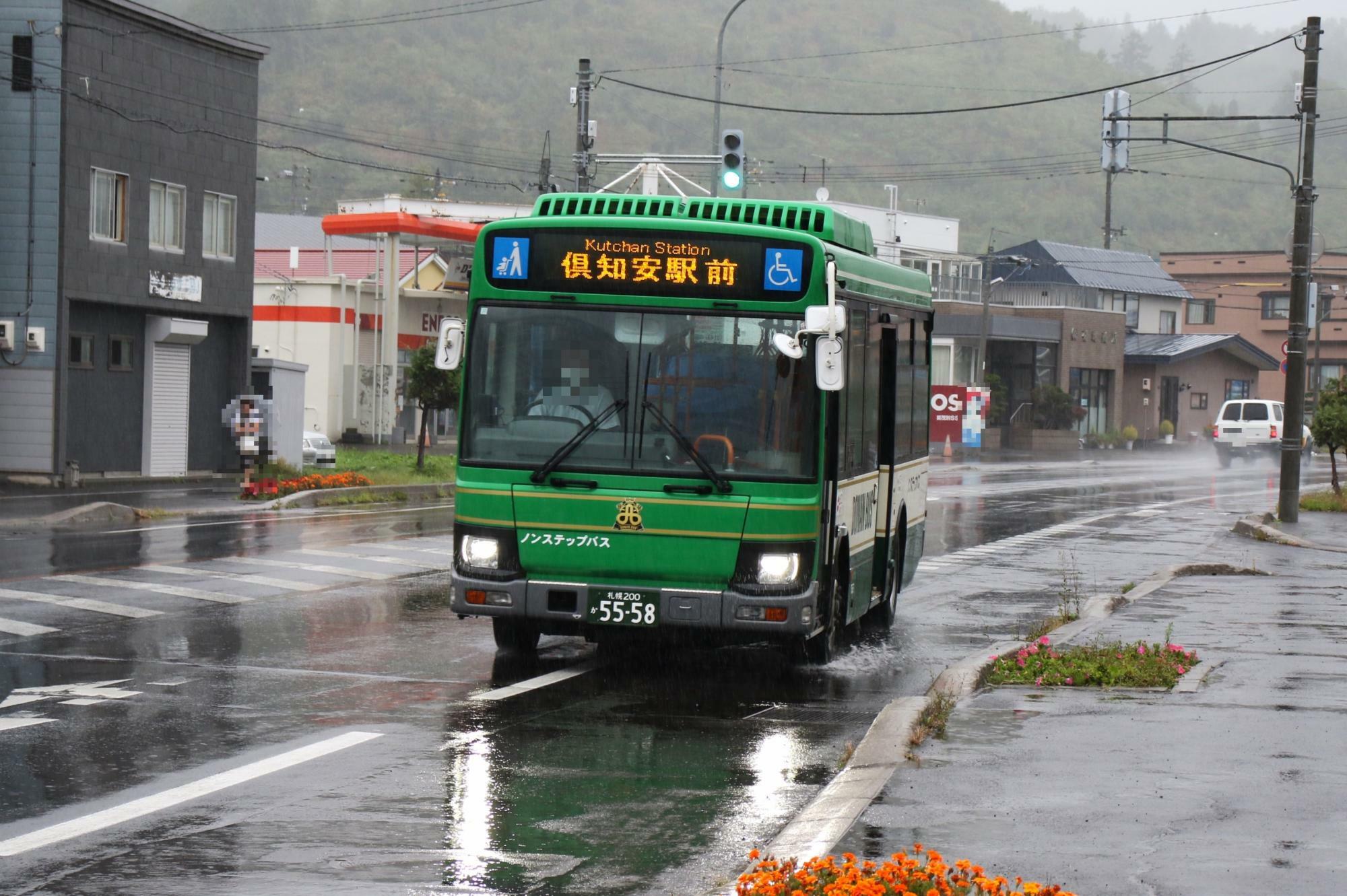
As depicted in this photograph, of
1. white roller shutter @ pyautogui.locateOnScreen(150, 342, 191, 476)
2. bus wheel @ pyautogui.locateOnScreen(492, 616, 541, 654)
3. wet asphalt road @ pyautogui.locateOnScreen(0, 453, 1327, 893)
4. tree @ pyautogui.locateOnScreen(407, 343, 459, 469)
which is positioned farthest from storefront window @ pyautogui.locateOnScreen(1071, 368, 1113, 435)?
bus wheel @ pyautogui.locateOnScreen(492, 616, 541, 654)

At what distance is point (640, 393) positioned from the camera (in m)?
11.1

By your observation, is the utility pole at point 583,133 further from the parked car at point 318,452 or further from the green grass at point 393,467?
the parked car at point 318,452

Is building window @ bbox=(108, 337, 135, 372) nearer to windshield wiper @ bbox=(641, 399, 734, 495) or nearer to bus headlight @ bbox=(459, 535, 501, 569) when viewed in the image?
bus headlight @ bbox=(459, 535, 501, 569)

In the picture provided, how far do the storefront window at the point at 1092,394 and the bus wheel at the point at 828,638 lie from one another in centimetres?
7047

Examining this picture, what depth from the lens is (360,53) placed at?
195875mm

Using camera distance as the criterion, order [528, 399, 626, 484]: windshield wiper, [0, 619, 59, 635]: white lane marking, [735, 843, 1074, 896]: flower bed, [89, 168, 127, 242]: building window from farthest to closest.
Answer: [89, 168, 127, 242]: building window → [0, 619, 59, 635]: white lane marking → [528, 399, 626, 484]: windshield wiper → [735, 843, 1074, 896]: flower bed

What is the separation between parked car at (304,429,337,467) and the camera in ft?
132

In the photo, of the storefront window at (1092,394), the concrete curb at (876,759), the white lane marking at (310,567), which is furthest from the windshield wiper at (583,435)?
the storefront window at (1092,394)

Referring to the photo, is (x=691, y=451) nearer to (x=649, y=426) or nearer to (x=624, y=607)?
(x=649, y=426)

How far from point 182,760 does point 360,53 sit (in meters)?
196

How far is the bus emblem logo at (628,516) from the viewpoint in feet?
36.0

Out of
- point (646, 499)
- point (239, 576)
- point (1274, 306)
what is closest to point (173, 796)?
point (646, 499)

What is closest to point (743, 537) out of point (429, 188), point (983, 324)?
point (983, 324)

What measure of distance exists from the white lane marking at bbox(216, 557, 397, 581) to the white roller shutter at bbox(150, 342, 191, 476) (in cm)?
1750
